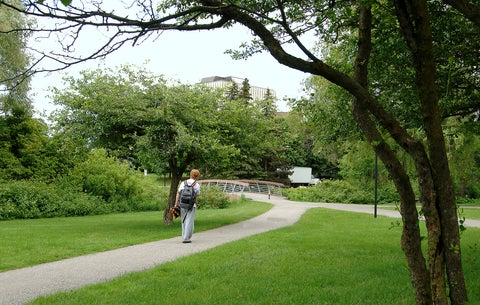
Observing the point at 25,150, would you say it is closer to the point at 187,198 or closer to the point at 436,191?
the point at 187,198

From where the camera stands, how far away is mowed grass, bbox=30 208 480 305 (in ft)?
18.1

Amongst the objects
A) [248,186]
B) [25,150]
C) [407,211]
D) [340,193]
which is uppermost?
[25,150]

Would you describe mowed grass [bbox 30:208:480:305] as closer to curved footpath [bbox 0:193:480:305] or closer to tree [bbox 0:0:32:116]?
curved footpath [bbox 0:193:480:305]

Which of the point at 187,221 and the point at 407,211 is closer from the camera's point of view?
the point at 407,211

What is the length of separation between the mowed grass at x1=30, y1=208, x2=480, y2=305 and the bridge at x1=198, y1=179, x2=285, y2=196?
3024 cm

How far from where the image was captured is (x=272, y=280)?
6.61m

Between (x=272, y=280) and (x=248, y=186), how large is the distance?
37.3 m

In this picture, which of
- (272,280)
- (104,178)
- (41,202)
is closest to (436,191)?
(272,280)

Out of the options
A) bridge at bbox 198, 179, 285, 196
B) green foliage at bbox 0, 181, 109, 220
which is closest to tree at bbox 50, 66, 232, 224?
green foliage at bbox 0, 181, 109, 220

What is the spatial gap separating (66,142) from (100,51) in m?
10.4

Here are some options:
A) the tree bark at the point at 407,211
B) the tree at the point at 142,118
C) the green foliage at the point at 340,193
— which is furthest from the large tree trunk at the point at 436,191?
the green foliage at the point at 340,193

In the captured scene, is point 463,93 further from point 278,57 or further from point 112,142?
point 112,142

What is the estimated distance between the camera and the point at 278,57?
4434 mm

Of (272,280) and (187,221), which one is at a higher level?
(187,221)
